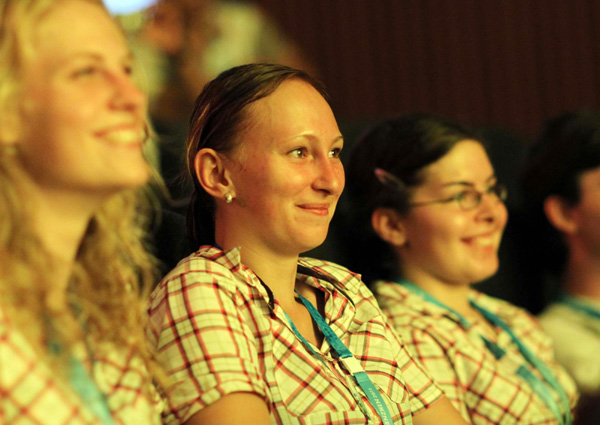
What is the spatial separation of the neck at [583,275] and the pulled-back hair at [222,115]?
1.02 metres

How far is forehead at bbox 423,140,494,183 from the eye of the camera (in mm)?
1591

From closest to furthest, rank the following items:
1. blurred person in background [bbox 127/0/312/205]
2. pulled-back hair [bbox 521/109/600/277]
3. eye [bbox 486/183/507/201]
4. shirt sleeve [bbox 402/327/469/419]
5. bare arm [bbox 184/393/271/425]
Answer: bare arm [bbox 184/393/271/425], shirt sleeve [bbox 402/327/469/419], eye [bbox 486/183/507/201], pulled-back hair [bbox 521/109/600/277], blurred person in background [bbox 127/0/312/205]

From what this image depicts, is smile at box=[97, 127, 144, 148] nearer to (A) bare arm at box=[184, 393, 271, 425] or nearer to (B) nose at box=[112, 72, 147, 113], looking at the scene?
(B) nose at box=[112, 72, 147, 113]

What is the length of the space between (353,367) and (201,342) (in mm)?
258

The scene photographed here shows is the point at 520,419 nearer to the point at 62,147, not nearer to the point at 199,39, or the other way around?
the point at 62,147

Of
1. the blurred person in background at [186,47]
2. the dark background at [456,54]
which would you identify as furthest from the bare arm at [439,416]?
the dark background at [456,54]

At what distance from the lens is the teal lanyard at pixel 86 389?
834mm

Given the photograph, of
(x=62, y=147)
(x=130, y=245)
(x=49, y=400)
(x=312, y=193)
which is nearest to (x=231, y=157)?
(x=312, y=193)

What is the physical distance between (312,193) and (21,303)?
1.64 ft

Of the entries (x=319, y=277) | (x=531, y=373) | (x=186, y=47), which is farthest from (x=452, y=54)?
(x=319, y=277)

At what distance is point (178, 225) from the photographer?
142 centimetres

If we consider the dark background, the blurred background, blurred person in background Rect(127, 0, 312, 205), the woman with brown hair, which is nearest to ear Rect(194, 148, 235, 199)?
the woman with brown hair

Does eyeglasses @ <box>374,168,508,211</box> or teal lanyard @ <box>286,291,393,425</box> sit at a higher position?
eyeglasses @ <box>374,168,508,211</box>

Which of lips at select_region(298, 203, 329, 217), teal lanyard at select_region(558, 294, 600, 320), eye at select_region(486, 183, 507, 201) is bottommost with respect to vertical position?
teal lanyard at select_region(558, 294, 600, 320)
